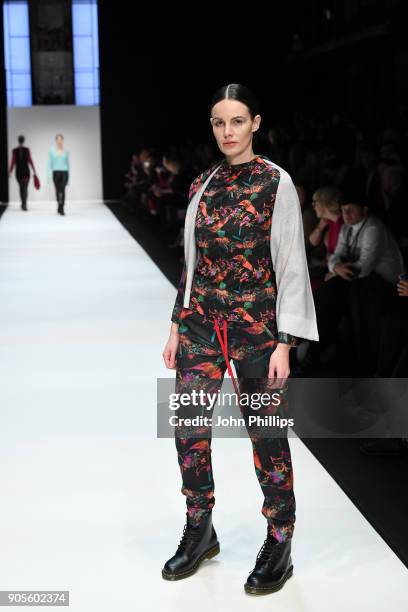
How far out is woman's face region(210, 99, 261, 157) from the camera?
212 cm

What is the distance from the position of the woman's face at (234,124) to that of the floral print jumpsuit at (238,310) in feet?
0.17

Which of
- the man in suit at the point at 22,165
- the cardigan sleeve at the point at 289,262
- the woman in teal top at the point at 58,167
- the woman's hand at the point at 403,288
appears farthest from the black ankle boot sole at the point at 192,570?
the man in suit at the point at 22,165

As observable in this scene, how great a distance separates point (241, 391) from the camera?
7.27ft

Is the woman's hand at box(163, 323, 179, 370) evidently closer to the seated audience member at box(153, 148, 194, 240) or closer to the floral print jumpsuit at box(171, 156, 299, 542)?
the floral print jumpsuit at box(171, 156, 299, 542)

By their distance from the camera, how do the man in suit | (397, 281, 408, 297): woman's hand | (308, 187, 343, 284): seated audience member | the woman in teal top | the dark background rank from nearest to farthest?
(397, 281, 408, 297): woman's hand, (308, 187, 343, 284): seated audience member, the woman in teal top, the man in suit, the dark background

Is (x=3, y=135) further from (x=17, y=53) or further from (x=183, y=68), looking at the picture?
(x=183, y=68)

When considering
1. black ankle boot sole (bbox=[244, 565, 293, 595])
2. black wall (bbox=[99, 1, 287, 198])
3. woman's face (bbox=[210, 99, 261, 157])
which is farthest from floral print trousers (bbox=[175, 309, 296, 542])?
black wall (bbox=[99, 1, 287, 198])

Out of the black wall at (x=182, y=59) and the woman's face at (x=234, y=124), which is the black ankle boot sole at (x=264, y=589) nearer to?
the woman's face at (x=234, y=124)

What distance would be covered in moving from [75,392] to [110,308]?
7.55ft

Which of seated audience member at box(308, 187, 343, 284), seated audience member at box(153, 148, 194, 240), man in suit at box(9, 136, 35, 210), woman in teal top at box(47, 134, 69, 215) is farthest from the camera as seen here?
man in suit at box(9, 136, 35, 210)

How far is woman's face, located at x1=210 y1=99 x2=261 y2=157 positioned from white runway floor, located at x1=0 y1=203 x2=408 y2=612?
3.30ft

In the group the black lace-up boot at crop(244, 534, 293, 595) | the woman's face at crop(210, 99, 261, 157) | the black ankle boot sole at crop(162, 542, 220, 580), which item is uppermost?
the woman's face at crop(210, 99, 261, 157)

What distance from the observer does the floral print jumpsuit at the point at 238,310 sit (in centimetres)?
214

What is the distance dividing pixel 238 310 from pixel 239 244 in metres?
0.14
